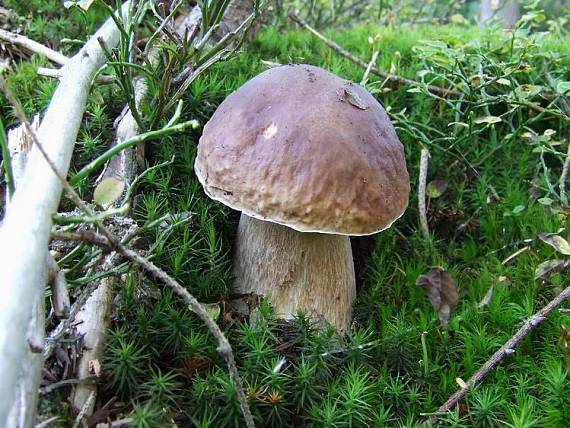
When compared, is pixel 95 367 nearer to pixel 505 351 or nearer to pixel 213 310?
pixel 213 310

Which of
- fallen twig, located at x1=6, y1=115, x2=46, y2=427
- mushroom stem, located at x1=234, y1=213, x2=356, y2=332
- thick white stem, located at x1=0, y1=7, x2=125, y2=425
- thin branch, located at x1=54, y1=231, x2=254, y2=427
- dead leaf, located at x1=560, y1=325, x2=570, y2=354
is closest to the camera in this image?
thick white stem, located at x1=0, y1=7, x2=125, y2=425

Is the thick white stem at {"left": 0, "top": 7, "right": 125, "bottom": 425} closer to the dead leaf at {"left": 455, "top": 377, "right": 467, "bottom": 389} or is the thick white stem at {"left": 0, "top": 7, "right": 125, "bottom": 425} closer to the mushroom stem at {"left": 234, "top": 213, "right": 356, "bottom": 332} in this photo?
the mushroom stem at {"left": 234, "top": 213, "right": 356, "bottom": 332}

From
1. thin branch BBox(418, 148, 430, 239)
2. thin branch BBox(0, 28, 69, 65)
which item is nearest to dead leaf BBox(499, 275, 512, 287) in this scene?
thin branch BBox(418, 148, 430, 239)

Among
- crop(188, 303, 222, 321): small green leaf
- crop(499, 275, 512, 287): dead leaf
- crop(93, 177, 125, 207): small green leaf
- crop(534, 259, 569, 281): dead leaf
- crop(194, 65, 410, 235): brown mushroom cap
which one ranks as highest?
crop(93, 177, 125, 207): small green leaf

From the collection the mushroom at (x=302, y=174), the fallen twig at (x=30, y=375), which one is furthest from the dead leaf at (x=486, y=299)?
the fallen twig at (x=30, y=375)

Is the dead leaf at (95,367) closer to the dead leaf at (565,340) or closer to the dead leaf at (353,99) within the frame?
the dead leaf at (353,99)

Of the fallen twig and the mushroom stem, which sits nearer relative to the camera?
the fallen twig

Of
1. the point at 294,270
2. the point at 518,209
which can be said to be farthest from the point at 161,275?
the point at 518,209
